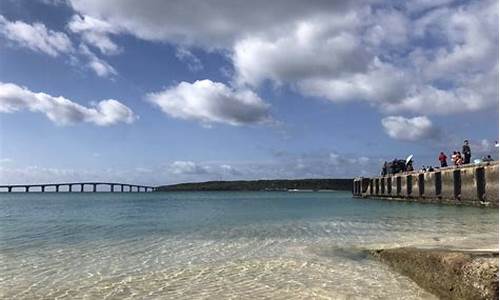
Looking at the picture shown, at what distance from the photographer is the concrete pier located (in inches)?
1171

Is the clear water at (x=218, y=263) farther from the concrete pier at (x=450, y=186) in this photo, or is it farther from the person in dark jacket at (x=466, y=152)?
the person in dark jacket at (x=466, y=152)

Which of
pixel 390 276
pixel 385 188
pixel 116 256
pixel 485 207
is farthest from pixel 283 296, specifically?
pixel 385 188

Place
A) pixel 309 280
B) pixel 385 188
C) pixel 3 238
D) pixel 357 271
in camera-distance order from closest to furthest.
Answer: pixel 309 280, pixel 357 271, pixel 3 238, pixel 385 188

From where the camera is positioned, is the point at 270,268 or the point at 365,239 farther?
the point at 365,239

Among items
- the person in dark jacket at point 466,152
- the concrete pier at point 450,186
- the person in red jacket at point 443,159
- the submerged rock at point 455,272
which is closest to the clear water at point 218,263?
the submerged rock at point 455,272

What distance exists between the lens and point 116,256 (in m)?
12.6

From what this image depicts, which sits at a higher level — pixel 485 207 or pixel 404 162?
pixel 404 162

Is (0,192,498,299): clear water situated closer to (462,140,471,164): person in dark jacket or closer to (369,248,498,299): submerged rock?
(369,248,498,299): submerged rock

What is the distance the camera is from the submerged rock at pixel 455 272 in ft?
21.2

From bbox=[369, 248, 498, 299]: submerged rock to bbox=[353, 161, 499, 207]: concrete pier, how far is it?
72.3ft

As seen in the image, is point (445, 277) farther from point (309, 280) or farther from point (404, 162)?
point (404, 162)

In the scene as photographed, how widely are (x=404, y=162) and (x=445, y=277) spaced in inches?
2091

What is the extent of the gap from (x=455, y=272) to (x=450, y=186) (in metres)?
31.2

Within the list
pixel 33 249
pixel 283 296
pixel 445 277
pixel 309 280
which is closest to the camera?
pixel 445 277
